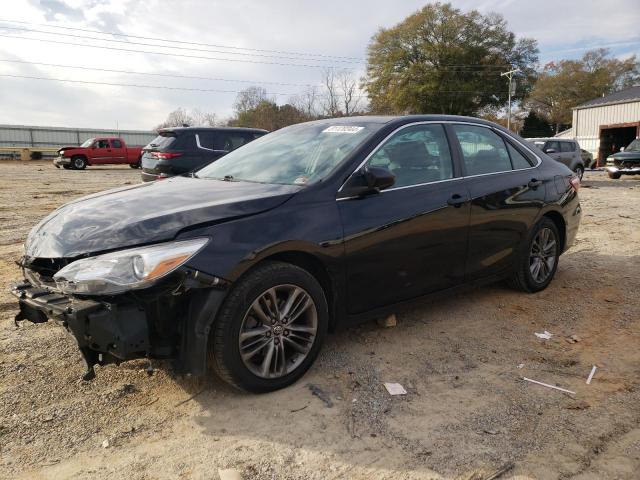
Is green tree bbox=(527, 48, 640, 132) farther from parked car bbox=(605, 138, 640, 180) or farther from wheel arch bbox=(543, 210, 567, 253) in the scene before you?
wheel arch bbox=(543, 210, 567, 253)

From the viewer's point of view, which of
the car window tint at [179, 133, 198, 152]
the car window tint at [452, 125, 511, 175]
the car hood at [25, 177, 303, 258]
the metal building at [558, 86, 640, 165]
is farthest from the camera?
the metal building at [558, 86, 640, 165]

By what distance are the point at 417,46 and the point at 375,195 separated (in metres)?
53.5

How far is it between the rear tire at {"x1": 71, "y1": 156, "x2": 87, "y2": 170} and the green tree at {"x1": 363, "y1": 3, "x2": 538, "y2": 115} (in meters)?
32.7

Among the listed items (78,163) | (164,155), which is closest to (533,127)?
(78,163)

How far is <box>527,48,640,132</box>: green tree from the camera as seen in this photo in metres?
62.7

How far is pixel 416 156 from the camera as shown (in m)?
3.92

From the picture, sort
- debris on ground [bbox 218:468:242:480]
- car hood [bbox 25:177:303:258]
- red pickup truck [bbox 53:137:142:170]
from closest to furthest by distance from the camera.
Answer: debris on ground [bbox 218:468:242:480] < car hood [bbox 25:177:303:258] < red pickup truck [bbox 53:137:142:170]

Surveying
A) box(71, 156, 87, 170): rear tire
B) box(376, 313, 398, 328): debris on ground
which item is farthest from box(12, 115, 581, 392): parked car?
box(71, 156, 87, 170): rear tire

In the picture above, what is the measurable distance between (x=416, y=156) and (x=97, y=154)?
A: 2730cm

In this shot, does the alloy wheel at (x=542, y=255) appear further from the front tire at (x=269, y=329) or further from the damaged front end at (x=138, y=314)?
the damaged front end at (x=138, y=314)

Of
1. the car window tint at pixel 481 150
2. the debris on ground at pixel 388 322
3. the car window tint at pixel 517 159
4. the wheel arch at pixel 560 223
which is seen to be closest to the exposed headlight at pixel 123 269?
the debris on ground at pixel 388 322

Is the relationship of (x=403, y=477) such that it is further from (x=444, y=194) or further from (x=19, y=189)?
(x=19, y=189)

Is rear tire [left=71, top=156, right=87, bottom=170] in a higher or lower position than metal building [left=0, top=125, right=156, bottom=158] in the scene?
lower

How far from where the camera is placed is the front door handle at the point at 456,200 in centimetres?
393
